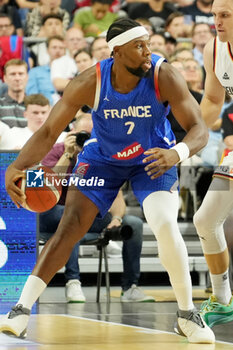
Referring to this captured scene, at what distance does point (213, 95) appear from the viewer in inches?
213

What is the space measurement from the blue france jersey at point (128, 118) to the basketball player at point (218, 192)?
48 centimetres

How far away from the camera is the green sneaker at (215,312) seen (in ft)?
17.7

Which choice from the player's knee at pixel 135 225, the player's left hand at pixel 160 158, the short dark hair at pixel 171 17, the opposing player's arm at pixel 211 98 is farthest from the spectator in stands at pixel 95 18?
the player's left hand at pixel 160 158

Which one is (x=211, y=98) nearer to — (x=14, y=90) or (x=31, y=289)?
(x=31, y=289)

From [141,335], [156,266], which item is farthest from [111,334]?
[156,266]

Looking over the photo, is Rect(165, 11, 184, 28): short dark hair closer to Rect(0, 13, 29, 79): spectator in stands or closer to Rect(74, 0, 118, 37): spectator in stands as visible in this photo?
Rect(74, 0, 118, 37): spectator in stands

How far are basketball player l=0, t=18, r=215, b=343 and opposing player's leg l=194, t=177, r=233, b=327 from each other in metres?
0.37

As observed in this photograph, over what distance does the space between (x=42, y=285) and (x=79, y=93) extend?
3.92 feet

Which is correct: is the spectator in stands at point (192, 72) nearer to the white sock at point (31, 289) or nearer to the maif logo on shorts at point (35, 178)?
the maif logo on shorts at point (35, 178)

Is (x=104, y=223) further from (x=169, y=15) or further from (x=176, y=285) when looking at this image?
(x=169, y=15)

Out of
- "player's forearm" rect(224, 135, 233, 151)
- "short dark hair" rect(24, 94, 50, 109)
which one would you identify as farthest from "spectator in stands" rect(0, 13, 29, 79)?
"player's forearm" rect(224, 135, 233, 151)

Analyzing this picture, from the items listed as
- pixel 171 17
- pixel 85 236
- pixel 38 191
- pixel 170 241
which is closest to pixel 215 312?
pixel 170 241

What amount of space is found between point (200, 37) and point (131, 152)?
6789 millimetres

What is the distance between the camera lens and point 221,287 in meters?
5.43
